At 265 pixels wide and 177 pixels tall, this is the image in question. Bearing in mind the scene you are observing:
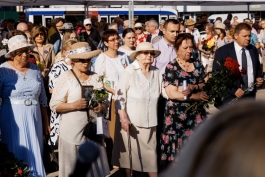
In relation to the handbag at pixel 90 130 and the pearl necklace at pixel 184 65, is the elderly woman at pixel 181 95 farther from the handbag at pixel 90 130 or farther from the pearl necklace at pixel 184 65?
the handbag at pixel 90 130

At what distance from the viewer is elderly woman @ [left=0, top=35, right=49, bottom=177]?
21.3 ft

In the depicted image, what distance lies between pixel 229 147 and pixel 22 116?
18.7 feet

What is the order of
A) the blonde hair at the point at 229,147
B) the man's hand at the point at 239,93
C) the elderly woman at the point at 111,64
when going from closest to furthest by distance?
the blonde hair at the point at 229,147 → the man's hand at the point at 239,93 → the elderly woman at the point at 111,64

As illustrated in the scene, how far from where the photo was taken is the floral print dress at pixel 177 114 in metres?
7.25

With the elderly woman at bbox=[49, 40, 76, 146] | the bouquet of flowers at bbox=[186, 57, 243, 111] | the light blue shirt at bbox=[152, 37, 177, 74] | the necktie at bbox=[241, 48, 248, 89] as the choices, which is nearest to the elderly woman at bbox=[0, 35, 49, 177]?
the elderly woman at bbox=[49, 40, 76, 146]

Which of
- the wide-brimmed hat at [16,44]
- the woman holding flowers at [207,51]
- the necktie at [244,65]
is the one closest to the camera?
the wide-brimmed hat at [16,44]

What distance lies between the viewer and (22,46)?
6.54 m

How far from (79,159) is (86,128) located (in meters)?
4.97

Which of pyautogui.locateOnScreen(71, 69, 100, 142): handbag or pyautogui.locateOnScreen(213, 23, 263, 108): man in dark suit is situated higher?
pyautogui.locateOnScreen(213, 23, 263, 108): man in dark suit

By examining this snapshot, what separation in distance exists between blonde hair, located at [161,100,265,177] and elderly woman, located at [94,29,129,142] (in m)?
7.35

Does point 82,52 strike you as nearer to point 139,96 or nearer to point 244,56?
point 139,96

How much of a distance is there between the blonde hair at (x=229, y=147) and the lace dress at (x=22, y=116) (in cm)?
561

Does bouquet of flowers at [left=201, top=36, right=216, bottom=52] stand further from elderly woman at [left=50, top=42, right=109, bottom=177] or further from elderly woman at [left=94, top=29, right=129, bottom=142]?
elderly woman at [left=50, top=42, right=109, bottom=177]

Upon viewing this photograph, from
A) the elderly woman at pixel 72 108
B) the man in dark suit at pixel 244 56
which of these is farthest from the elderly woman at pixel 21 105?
the man in dark suit at pixel 244 56
